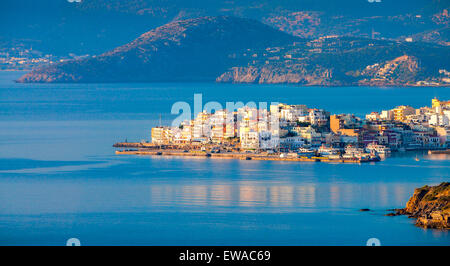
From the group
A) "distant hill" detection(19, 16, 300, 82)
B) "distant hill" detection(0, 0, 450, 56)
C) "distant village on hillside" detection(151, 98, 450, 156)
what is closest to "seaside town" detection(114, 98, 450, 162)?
"distant village on hillside" detection(151, 98, 450, 156)

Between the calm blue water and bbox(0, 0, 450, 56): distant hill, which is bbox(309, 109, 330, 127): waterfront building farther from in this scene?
bbox(0, 0, 450, 56): distant hill

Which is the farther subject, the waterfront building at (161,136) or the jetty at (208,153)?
the waterfront building at (161,136)

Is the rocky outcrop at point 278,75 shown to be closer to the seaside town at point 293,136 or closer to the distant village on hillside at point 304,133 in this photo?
the distant village on hillside at point 304,133

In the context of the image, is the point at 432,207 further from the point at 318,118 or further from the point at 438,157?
the point at 318,118

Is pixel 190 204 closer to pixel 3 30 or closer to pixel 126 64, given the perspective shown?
pixel 126 64

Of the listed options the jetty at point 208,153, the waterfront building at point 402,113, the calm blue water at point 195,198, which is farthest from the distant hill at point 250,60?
the calm blue water at point 195,198

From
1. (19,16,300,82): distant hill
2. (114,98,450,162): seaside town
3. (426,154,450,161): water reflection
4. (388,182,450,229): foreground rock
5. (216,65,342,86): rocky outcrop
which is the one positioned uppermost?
(19,16,300,82): distant hill

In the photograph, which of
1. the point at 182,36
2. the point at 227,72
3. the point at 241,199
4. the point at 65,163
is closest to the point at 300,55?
the point at 227,72
